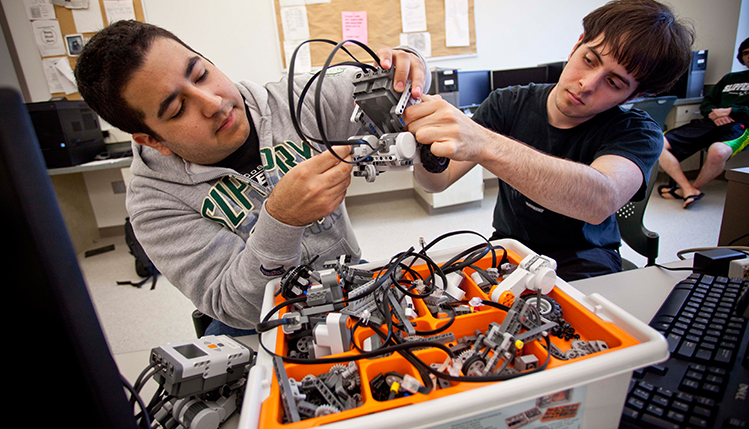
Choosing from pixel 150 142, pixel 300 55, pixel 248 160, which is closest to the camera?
pixel 150 142

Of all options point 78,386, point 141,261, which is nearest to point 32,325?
point 78,386

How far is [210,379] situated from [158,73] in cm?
61

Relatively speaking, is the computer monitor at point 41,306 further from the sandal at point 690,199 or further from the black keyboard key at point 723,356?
the sandal at point 690,199

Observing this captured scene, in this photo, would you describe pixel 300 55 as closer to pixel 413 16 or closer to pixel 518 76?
pixel 413 16

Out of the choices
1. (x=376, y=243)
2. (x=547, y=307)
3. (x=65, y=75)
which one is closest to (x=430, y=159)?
(x=547, y=307)

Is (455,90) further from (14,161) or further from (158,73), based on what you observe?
(14,161)

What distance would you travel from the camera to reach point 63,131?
2.46 meters

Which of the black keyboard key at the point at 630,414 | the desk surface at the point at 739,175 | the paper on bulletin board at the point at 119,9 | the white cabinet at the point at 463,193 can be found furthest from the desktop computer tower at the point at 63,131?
the desk surface at the point at 739,175

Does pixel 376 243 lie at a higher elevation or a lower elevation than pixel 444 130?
lower

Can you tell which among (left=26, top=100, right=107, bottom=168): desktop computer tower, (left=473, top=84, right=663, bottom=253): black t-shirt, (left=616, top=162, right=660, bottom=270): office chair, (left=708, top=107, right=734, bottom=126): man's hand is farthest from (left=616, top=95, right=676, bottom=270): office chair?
(left=26, top=100, right=107, bottom=168): desktop computer tower

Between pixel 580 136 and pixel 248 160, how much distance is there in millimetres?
928

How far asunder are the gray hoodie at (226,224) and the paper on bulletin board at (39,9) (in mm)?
2963

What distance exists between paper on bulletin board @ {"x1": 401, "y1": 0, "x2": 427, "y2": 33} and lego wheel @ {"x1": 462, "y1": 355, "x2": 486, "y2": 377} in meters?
3.25

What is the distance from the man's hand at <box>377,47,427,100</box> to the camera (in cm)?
67
